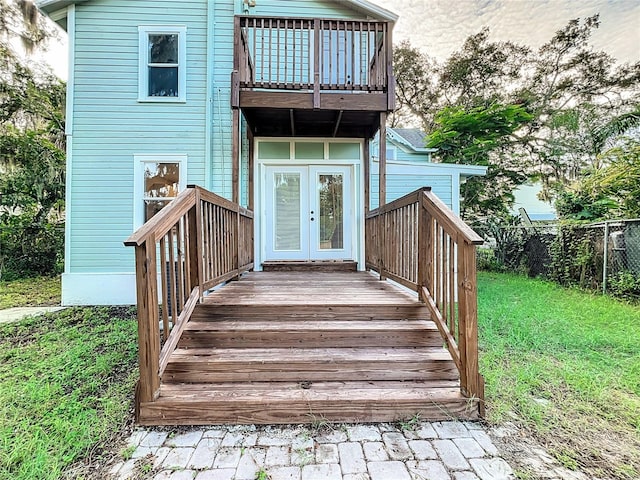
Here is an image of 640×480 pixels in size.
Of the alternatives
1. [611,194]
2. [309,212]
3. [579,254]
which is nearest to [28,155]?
[309,212]

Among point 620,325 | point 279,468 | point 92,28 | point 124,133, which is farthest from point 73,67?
point 620,325

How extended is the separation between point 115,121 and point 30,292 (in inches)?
163

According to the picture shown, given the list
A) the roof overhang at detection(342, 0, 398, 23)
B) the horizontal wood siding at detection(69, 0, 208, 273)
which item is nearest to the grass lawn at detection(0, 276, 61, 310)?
the horizontal wood siding at detection(69, 0, 208, 273)

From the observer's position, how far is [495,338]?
370 centimetres

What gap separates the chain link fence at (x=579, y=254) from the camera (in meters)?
5.48

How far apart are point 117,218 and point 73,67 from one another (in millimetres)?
2681

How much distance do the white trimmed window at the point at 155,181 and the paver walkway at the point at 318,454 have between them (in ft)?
14.4

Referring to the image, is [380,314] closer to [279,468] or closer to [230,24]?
[279,468]

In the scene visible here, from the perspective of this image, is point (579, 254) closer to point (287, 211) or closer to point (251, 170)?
point (287, 211)

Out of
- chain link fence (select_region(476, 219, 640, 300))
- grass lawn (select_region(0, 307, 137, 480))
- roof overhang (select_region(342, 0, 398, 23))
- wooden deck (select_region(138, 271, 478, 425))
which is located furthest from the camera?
roof overhang (select_region(342, 0, 398, 23))

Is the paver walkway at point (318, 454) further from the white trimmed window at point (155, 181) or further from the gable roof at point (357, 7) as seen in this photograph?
the gable roof at point (357, 7)

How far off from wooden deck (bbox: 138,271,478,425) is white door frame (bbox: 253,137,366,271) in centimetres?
265

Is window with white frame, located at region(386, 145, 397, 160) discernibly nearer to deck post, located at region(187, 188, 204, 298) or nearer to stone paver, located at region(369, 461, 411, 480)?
deck post, located at region(187, 188, 204, 298)

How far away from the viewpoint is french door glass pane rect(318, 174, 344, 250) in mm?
5895
